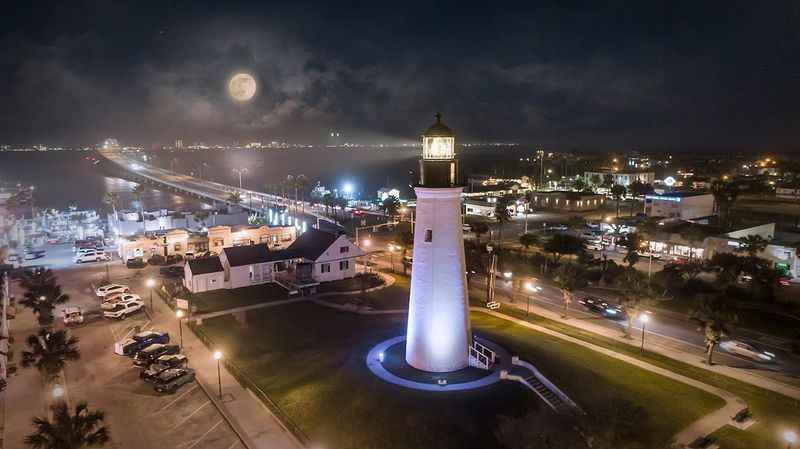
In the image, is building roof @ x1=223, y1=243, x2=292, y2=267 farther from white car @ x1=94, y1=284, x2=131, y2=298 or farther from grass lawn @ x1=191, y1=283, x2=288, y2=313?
white car @ x1=94, y1=284, x2=131, y2=298

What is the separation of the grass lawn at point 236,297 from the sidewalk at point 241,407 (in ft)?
20.3

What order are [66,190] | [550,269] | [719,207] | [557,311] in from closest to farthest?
[557,311]
[550,269]
[719,207]
[66,190]

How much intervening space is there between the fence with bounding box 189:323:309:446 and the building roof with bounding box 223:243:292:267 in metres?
11.2

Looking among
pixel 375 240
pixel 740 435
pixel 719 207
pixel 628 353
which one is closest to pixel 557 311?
pixel 628 353

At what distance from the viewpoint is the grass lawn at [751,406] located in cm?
1680

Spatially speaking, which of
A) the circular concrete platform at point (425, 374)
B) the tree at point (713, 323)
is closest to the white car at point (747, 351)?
the tree at point (713, 323)

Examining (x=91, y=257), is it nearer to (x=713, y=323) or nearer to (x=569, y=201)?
(x=713, y=323)

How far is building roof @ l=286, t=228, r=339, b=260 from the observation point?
38.0 m

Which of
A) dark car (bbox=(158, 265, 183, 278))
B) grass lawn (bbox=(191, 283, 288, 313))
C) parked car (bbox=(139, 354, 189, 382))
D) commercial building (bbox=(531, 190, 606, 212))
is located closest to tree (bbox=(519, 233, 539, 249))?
grass lawn (bbox=(191, 283, 288, 313))

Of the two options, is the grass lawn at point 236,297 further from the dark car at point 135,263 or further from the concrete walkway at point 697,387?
the concrete walkway at point 697,387

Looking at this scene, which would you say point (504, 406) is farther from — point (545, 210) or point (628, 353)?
point (545, 210)

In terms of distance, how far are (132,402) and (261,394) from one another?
518 cm

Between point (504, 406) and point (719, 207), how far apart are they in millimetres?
70474

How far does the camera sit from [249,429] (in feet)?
57.3
